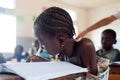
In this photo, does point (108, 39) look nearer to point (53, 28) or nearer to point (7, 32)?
point (53, 28)

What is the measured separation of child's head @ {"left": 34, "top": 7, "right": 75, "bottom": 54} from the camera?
0.45 meters

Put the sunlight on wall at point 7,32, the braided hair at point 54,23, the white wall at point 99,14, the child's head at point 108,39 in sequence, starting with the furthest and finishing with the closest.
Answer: the white wall at point 99,14
the sunlight on wall at point 7,32
the child's head at point 108,39
the braided hair at point 54,23

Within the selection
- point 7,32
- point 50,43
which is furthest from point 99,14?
point 50,43

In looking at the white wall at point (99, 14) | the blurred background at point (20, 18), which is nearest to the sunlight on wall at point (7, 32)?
the blurred background at point (20, 18)

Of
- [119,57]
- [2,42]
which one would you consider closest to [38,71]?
[119,57]

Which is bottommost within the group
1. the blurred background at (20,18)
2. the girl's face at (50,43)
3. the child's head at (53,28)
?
the girl's face at (50,43)

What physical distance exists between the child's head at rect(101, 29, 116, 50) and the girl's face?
149 centimetres

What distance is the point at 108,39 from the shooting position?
6.44ft

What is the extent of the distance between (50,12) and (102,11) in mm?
5499

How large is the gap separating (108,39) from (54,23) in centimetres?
159

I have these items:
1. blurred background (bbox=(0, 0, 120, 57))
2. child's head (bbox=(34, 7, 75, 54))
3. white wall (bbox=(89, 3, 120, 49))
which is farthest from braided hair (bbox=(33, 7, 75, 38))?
white wall (bbox=(89, 3, 120, 49))

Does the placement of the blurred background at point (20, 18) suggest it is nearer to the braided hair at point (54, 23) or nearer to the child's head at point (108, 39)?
the child's head at point (108, 39)

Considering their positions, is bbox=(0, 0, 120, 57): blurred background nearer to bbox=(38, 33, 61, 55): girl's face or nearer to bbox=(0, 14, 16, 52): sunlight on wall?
bbox=(0, 14, 16, 52): sunlight on wall

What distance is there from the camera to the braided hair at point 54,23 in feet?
1.48
